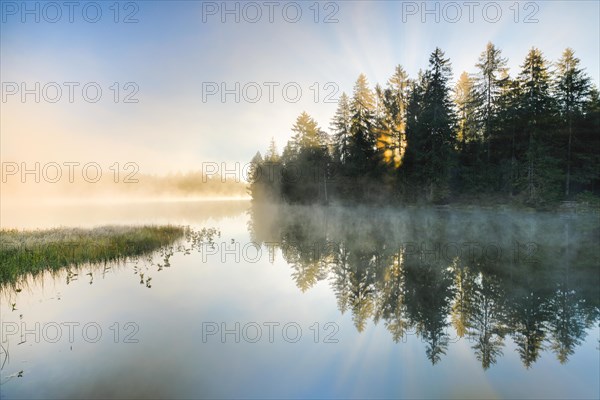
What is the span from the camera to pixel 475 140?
133 ft

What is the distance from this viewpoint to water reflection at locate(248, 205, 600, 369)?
8.05 metres

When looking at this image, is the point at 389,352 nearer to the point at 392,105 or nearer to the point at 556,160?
the point at 556,160

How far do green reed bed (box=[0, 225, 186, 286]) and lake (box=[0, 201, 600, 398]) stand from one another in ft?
4.16

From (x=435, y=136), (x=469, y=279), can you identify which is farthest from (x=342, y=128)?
(x=469, y=279)

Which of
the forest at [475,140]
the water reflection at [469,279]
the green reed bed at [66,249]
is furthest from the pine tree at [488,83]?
the green reed bed at [66,249]

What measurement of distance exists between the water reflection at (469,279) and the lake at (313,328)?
8 cm

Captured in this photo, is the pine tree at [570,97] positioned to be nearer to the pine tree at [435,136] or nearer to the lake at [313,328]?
the pine tree at [435,136]

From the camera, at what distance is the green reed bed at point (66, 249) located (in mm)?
13133

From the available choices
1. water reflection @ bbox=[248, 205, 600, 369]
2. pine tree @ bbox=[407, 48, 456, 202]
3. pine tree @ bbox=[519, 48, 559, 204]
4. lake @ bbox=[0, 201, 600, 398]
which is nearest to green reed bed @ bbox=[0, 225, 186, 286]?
lake @ bbox=[0, 201, 600, 398]

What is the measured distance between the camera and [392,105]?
44.9m

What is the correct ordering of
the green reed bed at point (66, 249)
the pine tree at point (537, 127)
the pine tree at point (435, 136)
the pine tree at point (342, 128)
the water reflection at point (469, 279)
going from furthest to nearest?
1. the pine tree at point (342, 128)
2. the pine tree at point (435, 136)
3. the pine tree at point (537, 127)
4. the green reed bed at point (66, 249)
5. the water reflection at point (469, 279)

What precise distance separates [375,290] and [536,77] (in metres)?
42.7

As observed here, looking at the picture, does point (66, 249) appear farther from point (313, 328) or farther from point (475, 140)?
→ point (475, 140)

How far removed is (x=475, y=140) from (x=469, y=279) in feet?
116
